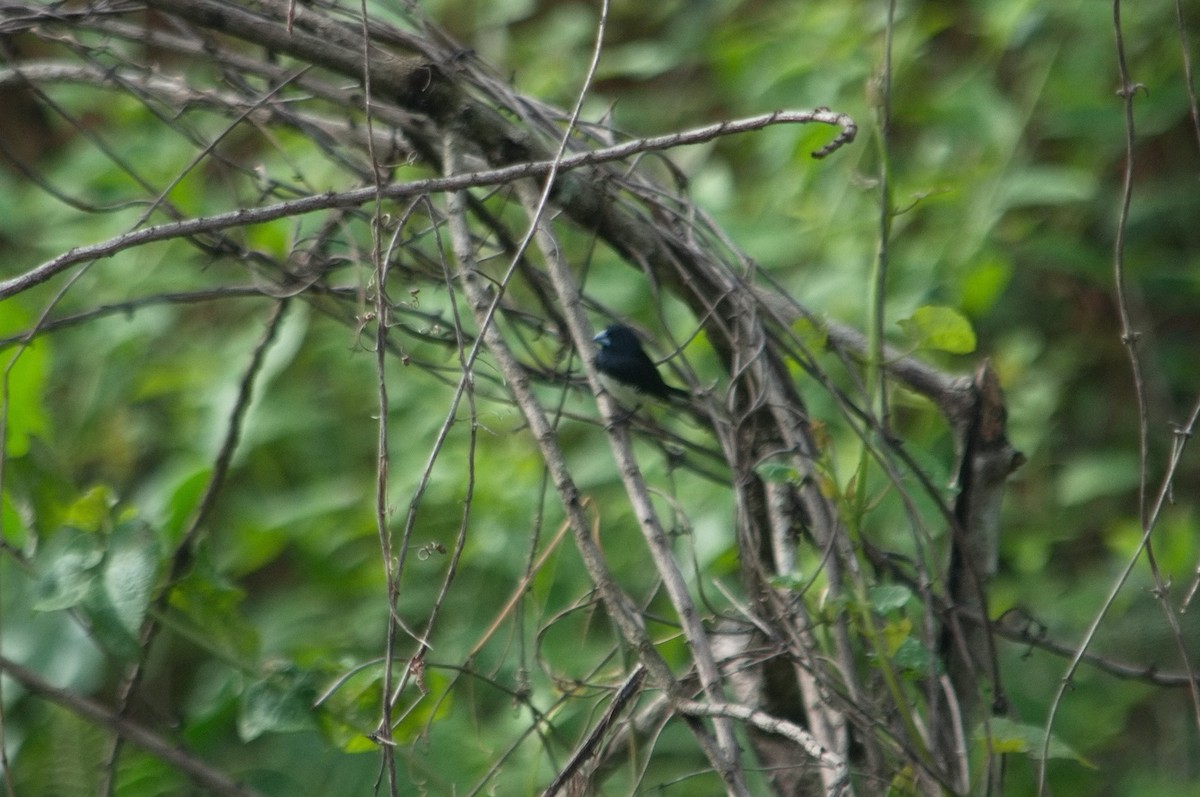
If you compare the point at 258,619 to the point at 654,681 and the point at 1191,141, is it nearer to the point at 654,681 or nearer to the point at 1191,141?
the point at 654,681

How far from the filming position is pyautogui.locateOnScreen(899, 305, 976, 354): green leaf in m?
1.93

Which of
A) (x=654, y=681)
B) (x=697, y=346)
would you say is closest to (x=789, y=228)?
(x=697, y=346)

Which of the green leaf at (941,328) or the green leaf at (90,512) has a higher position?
the green leaf at (941,328)

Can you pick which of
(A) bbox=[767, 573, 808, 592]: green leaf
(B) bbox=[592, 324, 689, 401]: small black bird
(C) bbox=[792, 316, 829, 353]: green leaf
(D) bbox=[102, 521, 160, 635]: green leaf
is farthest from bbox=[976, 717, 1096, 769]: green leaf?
(D) bbox=[102, 521, 160, 635]: green leaf

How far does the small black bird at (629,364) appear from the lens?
2.64 metres

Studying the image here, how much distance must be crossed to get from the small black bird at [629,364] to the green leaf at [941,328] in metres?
0.74

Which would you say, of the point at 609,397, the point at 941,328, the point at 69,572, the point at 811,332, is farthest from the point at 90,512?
the point at 941,328

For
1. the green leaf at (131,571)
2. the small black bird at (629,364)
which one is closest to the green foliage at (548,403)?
the green leaf at (131,571)

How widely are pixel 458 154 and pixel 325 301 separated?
1.39 meters

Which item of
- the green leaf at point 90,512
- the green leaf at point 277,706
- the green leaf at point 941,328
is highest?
the green leaf at point 941,328

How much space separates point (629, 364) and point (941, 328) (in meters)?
0.98

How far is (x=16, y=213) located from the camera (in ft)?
15.1

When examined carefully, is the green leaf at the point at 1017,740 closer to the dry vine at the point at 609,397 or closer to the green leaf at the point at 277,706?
the dry vine at the point at 609,397

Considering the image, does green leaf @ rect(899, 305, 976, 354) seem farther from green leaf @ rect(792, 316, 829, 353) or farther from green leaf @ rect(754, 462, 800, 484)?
green leaf @ rect(754, 462, 800, 484)
